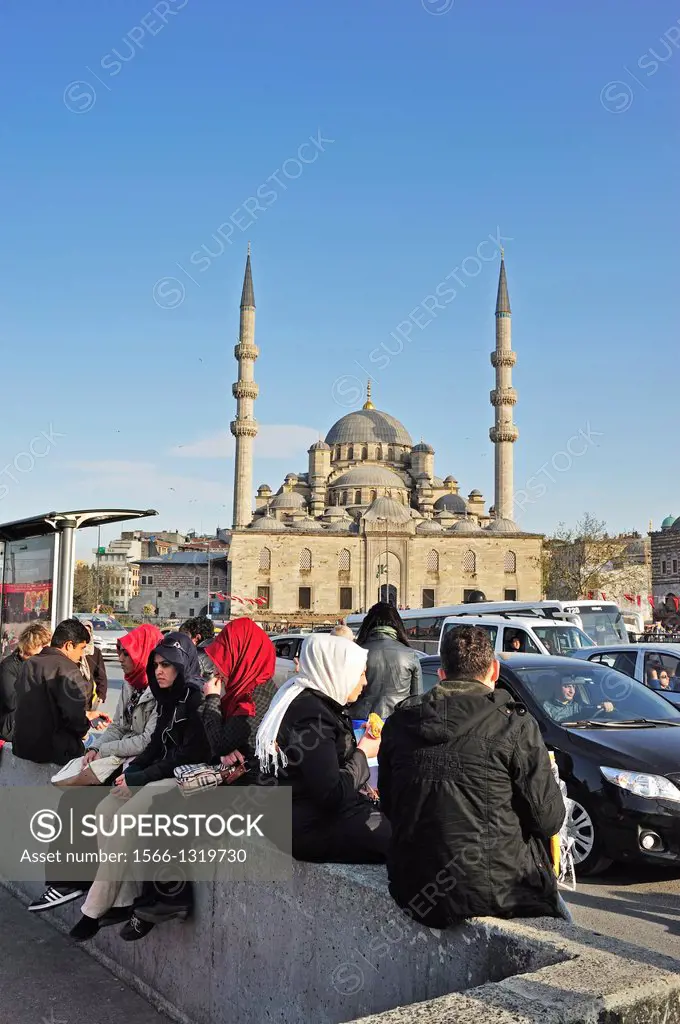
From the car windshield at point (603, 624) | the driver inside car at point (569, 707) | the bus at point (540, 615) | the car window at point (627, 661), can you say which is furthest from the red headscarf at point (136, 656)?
the car windshield at point (603, 624)

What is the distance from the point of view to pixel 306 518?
6888cm

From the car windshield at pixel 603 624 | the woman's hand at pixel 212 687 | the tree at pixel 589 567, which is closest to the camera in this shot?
the woman's hand at pixel 212 687

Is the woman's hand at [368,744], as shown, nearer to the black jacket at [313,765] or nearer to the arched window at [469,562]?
the black jacket at [313,765]

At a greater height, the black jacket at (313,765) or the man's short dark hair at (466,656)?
the man's short dark hair at (466,656)

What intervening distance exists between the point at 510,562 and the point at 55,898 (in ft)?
207

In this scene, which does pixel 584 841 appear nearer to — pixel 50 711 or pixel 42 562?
pixel 50 711

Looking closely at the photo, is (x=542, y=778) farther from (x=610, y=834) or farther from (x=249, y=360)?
(x=249, y=360)

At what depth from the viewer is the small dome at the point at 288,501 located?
72.7m

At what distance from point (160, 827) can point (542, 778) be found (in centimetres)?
179

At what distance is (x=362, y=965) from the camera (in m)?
2.85

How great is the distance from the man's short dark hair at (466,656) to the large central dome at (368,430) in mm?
75959

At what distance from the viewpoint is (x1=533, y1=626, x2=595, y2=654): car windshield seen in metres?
13.6

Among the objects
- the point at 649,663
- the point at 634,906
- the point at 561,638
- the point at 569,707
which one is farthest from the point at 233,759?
the point at 561,638

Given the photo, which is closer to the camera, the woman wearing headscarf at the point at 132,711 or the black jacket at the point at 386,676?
the woman wearing headscarf at the point at 132,711
